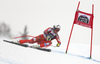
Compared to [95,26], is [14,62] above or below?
below

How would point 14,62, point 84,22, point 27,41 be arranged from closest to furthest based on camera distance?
point 14,62
point 84,22
point 27,41

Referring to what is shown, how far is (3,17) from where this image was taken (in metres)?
9.84

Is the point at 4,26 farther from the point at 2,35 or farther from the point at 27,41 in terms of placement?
the point at 27,41

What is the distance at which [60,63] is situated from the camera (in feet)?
9.39

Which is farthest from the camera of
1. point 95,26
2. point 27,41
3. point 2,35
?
point 95,26

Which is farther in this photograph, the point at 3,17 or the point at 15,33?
the point at 3,17

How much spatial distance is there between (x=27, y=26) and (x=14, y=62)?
7.49 meters

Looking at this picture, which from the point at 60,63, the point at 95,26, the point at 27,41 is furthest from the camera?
the point at 95,26

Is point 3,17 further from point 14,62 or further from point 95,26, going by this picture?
point 14,62

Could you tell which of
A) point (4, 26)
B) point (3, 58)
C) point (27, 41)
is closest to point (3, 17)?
point (4, 26)

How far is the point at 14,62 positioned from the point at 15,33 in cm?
A: 689

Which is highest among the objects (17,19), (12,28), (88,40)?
(17,19)

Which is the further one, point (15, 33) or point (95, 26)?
point (95, 26)

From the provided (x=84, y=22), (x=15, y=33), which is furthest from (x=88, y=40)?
(x=84, y=22)
